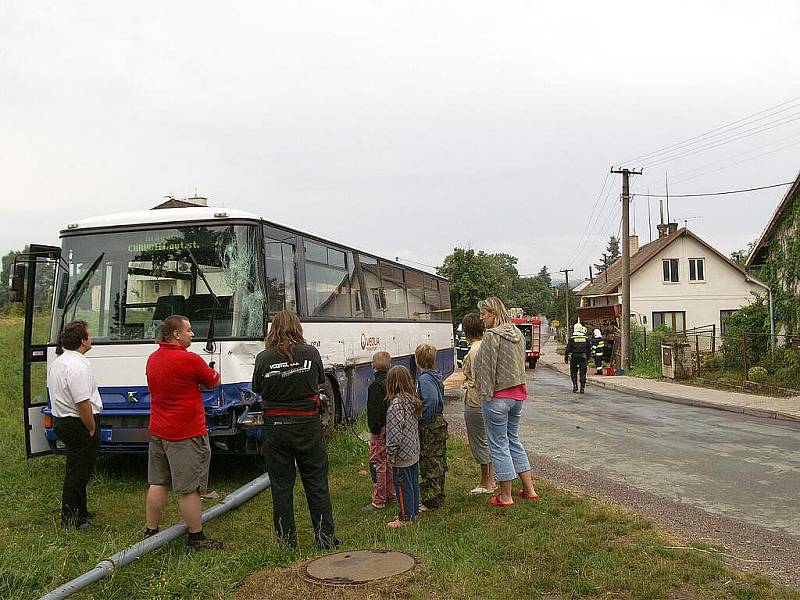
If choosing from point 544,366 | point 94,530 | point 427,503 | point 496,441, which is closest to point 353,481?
point 427,503

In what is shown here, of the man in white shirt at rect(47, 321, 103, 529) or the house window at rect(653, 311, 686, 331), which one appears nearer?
the man in white shirt at rect(47, 321, 103, 529)

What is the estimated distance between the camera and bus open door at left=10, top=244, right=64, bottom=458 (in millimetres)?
7859

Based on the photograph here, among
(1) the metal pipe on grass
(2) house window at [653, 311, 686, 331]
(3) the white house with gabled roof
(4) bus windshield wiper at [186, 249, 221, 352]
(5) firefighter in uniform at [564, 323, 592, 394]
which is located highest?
(3) the white house with gabled roof

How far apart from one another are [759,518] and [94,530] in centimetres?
584

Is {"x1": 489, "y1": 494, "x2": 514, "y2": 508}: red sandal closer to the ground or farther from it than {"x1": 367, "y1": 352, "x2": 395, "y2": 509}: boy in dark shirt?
closer to the ground

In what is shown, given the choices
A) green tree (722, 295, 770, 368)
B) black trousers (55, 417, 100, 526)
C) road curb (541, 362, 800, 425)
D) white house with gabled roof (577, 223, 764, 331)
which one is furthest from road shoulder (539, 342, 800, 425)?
white house with gabled roof (577, 223, 764, 331)

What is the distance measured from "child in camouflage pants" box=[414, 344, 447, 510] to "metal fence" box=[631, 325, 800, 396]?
590 inches

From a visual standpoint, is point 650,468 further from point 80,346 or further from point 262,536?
point 80,346

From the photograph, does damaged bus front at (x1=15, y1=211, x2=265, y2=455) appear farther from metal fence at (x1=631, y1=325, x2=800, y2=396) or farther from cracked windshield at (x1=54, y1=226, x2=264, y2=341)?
metal fence at (x1=631, y1=325, x2=800, y2=396)

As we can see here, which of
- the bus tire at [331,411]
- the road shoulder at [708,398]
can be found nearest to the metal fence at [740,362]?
the road shoulder at [708,398]

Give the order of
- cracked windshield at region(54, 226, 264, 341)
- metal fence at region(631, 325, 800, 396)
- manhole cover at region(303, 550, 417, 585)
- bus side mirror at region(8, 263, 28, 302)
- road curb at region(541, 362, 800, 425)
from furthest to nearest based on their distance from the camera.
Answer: metal fence at region(631, 325, 800, 396)
road curb at region(541, 362, 800, 425)
cracked windshield at region(54, 226, 264, 341)
bus side mirror at region(8, 263, 28, 302)
manhole cover at region(303, 550, 417, 585)

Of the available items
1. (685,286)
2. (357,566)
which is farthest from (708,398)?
(685,286)

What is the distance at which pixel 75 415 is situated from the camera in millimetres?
6684

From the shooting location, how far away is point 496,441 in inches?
272
